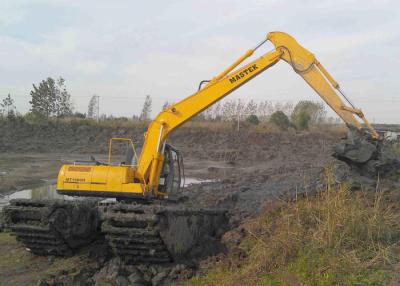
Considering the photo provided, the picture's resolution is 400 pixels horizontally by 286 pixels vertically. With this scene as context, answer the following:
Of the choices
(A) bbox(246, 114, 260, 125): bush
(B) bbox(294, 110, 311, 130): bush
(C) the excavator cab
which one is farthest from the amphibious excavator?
(B) bbox(294, 110, 311, 130): bush

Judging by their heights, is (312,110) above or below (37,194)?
above

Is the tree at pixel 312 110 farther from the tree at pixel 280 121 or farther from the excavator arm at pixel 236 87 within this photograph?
the excavator arm at pixel 236 87

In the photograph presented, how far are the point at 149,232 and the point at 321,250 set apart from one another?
2.29m

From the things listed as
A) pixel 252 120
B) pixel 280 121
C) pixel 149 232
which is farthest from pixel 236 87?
pixel 252 120

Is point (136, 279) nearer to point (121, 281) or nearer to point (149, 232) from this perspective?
point (121, 281)

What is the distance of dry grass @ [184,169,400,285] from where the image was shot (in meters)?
5.32

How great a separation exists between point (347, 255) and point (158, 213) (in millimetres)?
2524

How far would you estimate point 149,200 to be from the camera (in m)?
8.39

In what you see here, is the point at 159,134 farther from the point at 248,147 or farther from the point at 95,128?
the point at 95,128

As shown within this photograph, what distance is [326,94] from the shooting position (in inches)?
395

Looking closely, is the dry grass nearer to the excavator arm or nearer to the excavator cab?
the excavator cab

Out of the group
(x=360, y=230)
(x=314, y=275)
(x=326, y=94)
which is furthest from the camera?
(x=326, y=94)

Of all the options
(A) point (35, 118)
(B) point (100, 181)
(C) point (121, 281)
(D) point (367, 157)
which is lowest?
(C) point (121, 281)

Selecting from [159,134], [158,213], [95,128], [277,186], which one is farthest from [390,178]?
[95,128]
